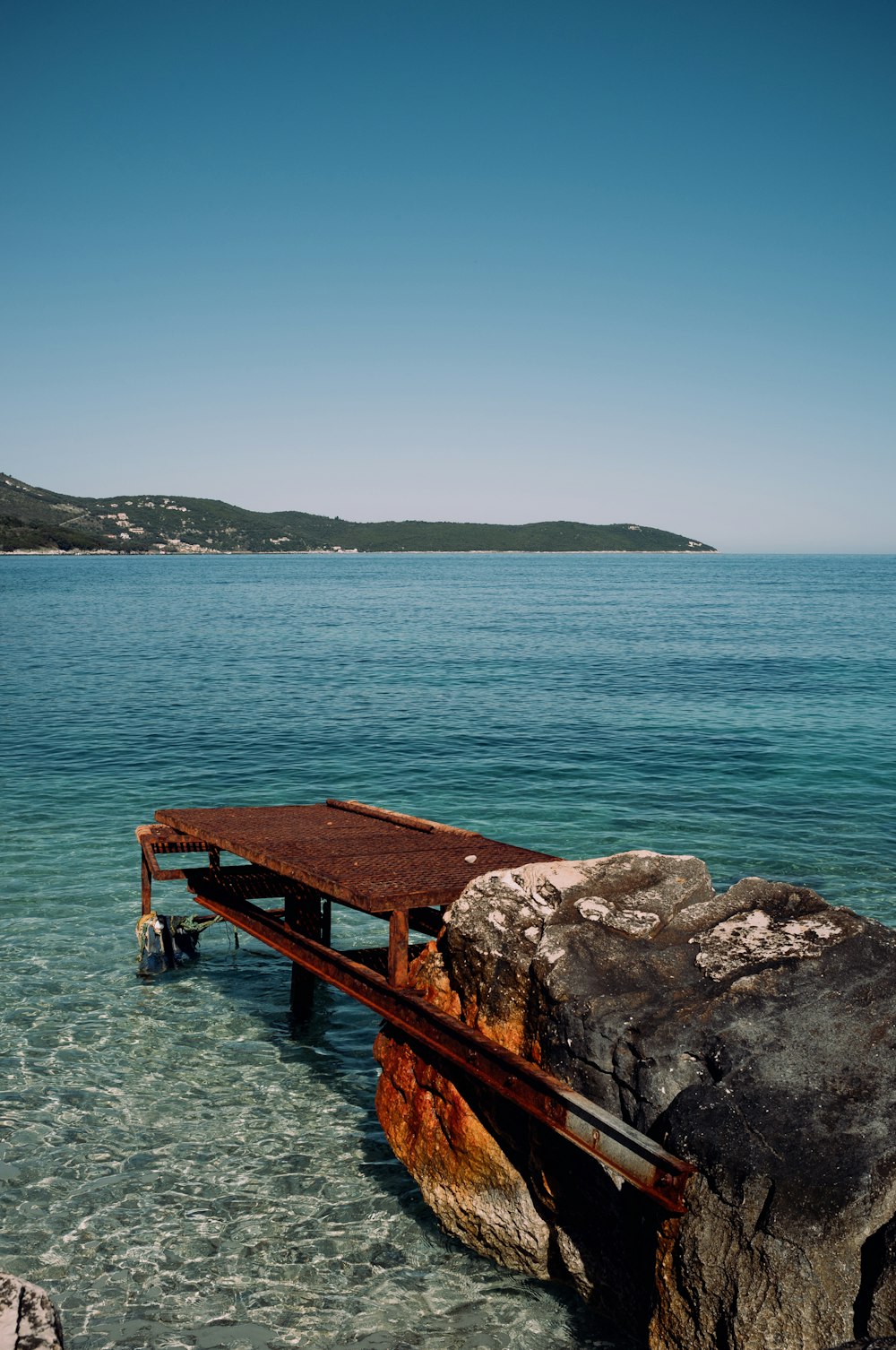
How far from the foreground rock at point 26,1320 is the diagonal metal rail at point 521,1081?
291cm

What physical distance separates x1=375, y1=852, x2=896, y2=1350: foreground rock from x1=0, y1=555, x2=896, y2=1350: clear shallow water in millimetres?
782

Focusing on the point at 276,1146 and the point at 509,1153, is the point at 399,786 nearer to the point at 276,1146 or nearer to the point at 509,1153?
the point at 276,1146

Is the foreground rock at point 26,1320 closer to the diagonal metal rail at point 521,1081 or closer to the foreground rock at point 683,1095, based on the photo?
the diagonal metal rail at point 521,1081

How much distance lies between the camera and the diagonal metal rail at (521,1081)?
17.3 feet

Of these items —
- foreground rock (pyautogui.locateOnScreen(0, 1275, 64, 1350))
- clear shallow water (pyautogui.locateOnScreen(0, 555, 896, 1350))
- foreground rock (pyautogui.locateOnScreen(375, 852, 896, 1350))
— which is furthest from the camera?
Answer: clear shallow water (pyautogui.locateOnScreen(0, 555, 896, 1350))

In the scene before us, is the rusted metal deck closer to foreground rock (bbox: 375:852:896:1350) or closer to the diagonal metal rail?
the diagonal metal rail

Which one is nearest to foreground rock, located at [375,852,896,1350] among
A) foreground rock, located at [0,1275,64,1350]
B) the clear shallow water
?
the clear shallow water

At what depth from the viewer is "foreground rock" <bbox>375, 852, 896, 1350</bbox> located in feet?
→ 16.1

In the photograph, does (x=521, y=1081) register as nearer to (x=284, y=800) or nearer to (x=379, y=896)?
(x=379, y=896)

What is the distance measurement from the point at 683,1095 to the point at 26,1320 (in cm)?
347

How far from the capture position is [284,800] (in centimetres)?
2186

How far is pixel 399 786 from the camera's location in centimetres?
2348

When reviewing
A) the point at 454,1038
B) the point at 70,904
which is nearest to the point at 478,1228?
the point at 454,1038

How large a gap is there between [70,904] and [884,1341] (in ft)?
43.8
